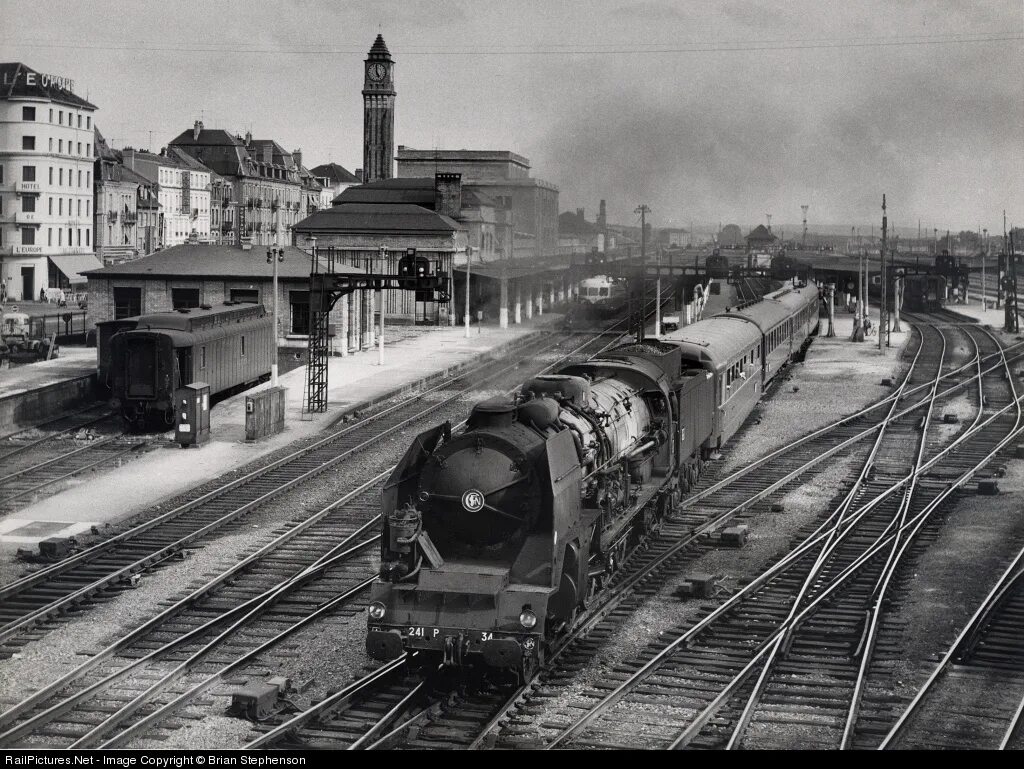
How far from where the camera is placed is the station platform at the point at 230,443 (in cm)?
2667

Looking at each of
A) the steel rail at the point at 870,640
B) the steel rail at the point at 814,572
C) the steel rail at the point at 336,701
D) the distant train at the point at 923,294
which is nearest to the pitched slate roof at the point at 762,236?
the distant train at the point at 923,294

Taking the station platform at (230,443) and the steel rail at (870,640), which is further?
the station platform at (230,443)

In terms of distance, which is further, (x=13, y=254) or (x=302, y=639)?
(x=13, y=254)

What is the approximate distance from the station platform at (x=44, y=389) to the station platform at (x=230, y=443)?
4500mm

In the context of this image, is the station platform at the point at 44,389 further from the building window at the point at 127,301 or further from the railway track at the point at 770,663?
the railway track at the point at 770,663

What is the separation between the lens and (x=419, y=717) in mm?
15164

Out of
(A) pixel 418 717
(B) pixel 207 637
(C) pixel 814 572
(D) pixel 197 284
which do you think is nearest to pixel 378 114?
(D) pixel 197 284

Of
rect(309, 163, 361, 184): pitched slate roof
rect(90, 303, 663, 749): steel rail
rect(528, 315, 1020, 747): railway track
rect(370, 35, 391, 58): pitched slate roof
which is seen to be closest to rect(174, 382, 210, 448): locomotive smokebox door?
rect(90, 303, 663, 749): steel rail

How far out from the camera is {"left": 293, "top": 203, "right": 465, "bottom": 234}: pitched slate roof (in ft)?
240

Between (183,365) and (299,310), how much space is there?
18.6 metres

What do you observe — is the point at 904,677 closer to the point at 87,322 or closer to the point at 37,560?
the point at 37,560

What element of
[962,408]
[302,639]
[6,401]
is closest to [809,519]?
[302,639]

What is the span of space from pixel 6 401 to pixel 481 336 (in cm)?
3407

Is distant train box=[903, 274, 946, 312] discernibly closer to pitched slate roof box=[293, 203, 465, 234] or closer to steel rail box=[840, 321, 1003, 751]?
pitched slate roof box=[293, 203, 465, 234]
